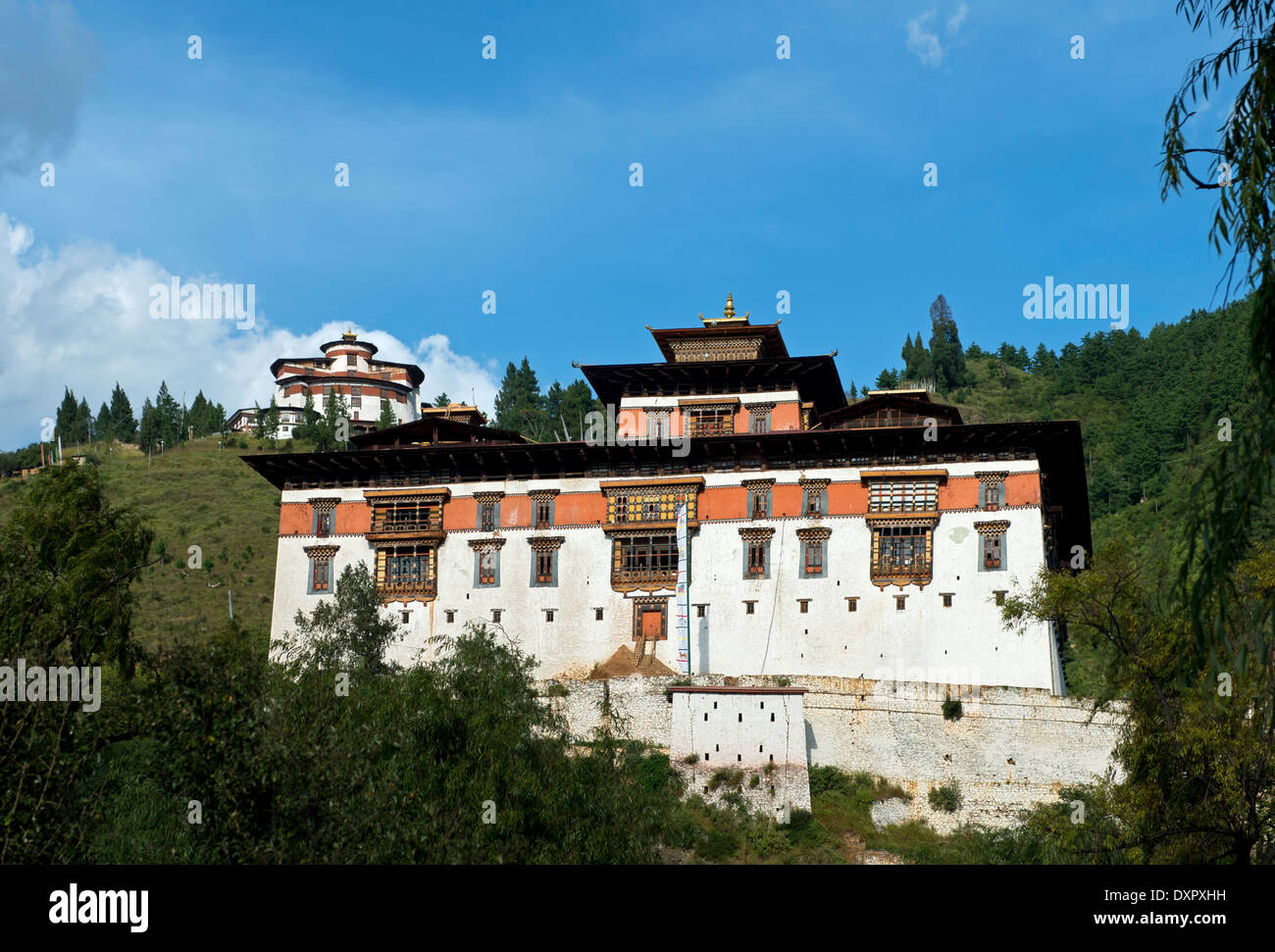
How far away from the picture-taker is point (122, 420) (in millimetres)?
143750

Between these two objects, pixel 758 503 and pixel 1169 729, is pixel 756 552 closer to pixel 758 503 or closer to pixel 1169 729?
pixel 758 503

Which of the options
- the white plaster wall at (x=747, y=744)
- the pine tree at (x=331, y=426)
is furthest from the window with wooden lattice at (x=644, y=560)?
the pine tree at (x=331, y=426)

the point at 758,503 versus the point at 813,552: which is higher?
the point at 758,503

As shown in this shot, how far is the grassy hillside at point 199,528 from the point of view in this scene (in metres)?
81.8

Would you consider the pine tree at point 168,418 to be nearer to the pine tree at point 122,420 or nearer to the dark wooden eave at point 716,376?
the pine tree at point 122,420

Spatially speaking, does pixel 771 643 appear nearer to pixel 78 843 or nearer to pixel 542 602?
pixel 542 602

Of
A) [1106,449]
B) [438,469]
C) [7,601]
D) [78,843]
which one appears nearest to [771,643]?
[438,469]

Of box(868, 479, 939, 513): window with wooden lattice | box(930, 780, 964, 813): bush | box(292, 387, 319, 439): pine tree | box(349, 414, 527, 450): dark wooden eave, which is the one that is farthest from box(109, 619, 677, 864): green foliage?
box(292, 387, 319, 439): pine tree

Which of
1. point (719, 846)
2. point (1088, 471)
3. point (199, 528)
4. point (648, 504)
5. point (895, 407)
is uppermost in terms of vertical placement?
point (1088, 471)

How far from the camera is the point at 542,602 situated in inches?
2263

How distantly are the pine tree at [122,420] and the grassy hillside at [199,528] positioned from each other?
6.03 meters

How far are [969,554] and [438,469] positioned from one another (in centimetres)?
2218

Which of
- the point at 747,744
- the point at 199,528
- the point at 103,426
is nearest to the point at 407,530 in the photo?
the point at 747,744

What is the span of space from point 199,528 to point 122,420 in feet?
163
